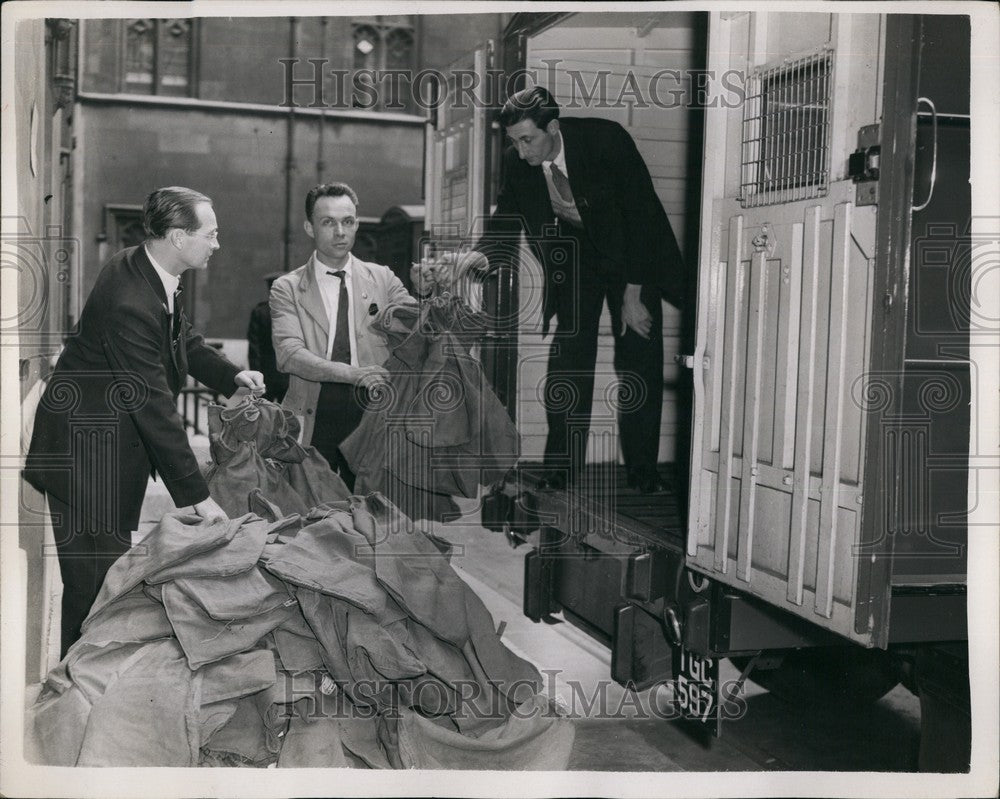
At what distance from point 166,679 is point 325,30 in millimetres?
2237

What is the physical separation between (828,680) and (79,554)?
3.13 m

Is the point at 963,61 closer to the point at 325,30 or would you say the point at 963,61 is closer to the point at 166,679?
the point at 325,30

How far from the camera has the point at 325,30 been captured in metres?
3.57

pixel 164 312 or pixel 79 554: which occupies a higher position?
pixel 164 312

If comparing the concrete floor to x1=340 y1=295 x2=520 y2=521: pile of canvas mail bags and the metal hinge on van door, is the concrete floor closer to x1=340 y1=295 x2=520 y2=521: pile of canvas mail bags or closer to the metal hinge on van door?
x1=340 y1=295 x2=520 y2=521: pile of canvas mail bags

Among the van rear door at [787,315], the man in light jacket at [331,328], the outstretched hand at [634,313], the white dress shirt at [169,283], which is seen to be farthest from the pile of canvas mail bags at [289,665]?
the outstretched hand at [634,313]

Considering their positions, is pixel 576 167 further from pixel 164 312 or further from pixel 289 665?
pixel 289 665

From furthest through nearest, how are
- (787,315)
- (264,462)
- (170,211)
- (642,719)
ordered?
1. (642,719)
2. (264,462)
3. (170,211)
4. (787,315)

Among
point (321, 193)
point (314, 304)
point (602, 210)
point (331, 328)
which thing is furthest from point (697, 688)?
point (321, 193)

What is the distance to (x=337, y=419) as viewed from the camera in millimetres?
3752

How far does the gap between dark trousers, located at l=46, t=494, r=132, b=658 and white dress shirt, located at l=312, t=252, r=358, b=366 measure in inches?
38.3

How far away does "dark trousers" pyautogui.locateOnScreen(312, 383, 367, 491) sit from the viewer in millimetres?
3736

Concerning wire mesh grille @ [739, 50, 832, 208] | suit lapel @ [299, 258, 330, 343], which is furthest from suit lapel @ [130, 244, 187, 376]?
wire mesh grille @ [739, 50, 832, 208]

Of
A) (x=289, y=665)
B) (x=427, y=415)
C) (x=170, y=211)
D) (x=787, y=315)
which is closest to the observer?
(x=787, y=315)
